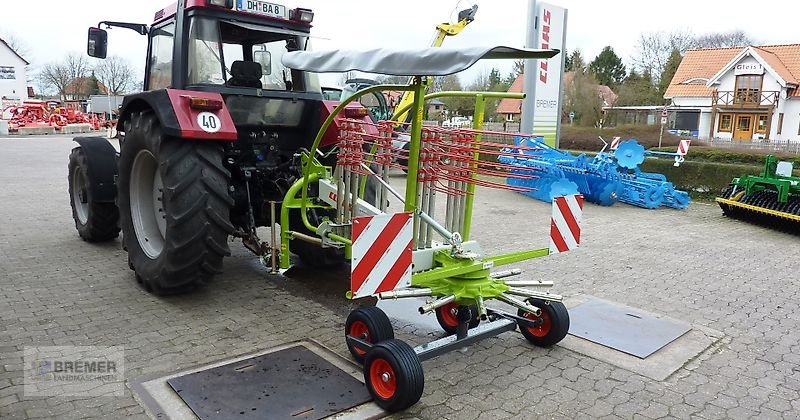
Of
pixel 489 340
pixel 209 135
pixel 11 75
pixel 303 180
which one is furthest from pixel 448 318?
pixel 11 75

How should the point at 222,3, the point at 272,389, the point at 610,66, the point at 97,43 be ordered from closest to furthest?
the point at 272,389, the point at 222,3, the point at 97,43, the point at 610,66

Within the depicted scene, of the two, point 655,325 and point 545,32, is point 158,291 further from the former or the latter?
point 545,32

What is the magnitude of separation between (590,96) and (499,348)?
2898 centimetres

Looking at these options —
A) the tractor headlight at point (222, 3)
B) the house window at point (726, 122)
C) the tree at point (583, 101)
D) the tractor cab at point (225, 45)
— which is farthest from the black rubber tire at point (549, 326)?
the house window at point (726, 122)

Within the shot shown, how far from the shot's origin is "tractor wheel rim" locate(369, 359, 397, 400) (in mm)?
3107

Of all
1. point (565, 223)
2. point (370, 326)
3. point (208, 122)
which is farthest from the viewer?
point (208, 122)

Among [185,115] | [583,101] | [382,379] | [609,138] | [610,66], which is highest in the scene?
[610,66]

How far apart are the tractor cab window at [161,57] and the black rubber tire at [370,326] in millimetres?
2766

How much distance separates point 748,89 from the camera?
30.7 meters

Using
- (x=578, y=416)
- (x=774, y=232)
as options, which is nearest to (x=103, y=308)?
(x=578, y=416)

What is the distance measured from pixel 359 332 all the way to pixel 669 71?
41.6 metres

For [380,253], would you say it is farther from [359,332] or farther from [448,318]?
[448,318]

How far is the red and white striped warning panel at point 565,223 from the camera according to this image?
12.4ft

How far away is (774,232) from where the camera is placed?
8.53 metres
